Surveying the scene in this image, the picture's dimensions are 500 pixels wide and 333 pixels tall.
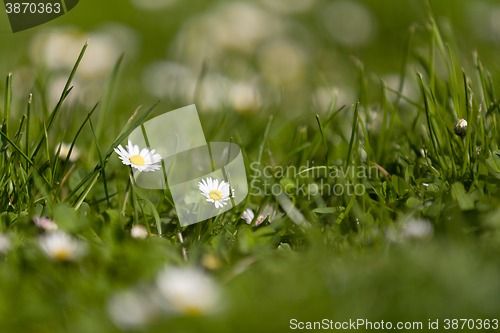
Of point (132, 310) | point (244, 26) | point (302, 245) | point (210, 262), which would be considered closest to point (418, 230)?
point (302, 245)

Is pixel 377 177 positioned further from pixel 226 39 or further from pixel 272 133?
pixel 226 39

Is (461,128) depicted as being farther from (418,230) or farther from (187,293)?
(187,293)

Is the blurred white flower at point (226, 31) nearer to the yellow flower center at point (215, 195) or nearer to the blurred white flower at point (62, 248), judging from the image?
the yellow flower center at point (215, 195)

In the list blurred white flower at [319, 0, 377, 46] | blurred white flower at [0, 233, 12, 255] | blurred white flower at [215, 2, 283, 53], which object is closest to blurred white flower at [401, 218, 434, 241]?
blurred white flower at [0, 233, 12, 255]

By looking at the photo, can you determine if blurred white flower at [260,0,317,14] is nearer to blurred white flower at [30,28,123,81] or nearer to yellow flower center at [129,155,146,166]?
blurred white flower at [30,28,123,81]

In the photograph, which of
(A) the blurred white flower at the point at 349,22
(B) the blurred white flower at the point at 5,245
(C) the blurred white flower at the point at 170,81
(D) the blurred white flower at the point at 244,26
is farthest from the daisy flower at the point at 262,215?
(A) the blurred white flower at the point at 349,22

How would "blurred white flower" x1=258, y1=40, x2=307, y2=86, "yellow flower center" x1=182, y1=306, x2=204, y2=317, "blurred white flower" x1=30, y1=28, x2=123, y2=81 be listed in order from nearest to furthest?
"yellow flower center" x1=182, y1=306, x2=204, y2=317 < "blurred white flower" x1=30, y1=28, x2=123, y2=81 < "blurred white flower" x1=258, y1=40, x2=307, y2=86
